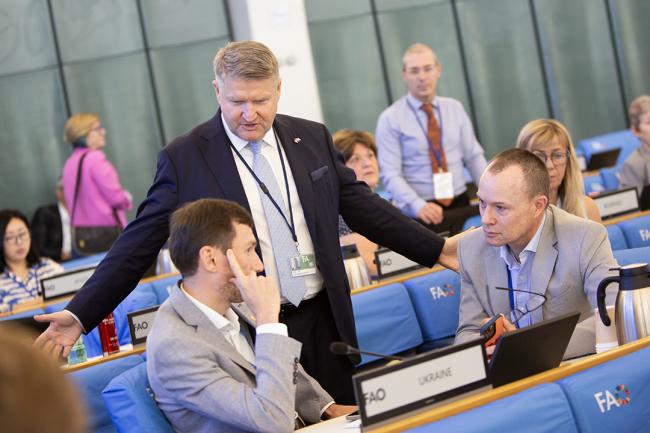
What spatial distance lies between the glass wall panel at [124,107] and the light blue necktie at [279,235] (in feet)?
25.7

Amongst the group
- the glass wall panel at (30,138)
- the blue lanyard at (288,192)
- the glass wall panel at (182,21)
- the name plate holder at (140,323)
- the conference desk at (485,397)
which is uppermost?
the glass wall panel at (182,21)

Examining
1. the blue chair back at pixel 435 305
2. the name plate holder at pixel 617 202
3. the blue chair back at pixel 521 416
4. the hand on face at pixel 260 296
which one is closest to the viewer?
the blue chair back at pixel 521 416

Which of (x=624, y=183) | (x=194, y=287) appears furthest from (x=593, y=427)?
(x=624, y=183)

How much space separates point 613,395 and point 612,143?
1010cm

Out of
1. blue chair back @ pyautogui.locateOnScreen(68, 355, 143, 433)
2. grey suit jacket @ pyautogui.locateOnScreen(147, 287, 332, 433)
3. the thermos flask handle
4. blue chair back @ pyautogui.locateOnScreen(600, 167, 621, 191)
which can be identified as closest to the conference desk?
grey suit jacket @ pyautogui.locateOnScreen(147, 287, 332, 433)

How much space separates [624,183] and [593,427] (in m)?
5.21

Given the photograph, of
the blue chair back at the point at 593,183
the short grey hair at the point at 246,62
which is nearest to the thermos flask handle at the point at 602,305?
the short grey hair at the point at 246,62

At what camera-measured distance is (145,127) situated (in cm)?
1077

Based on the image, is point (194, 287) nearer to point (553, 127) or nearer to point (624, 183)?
point (553, 127)

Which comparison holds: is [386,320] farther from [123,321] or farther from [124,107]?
[124,107]

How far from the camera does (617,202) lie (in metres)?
5.62

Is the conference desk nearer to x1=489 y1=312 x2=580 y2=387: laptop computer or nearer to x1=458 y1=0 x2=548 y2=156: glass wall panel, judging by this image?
x1=489 y1=312 x2=580 y2=387: laptop computer

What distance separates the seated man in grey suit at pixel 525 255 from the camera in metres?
3.06

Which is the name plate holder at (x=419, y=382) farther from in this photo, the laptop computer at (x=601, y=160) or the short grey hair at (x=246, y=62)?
the laptop computer at (x=601, y=160)
